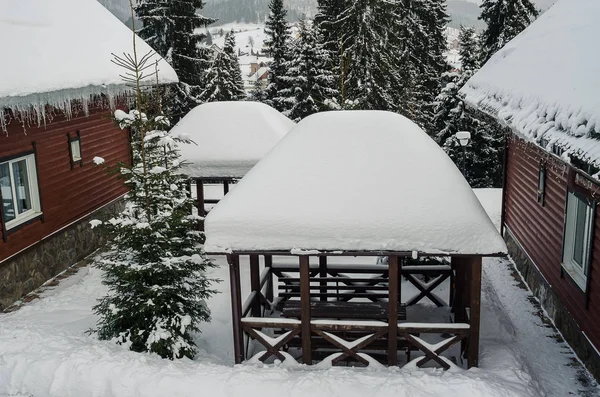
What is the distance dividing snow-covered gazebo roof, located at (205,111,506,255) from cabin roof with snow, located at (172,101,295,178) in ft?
16.0

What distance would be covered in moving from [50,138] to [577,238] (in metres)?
10.3

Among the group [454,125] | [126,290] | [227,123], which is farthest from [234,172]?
[454,125]

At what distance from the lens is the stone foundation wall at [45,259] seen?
1005 centimetres

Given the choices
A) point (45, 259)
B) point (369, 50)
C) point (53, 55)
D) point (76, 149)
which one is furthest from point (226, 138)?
point (369, 50)

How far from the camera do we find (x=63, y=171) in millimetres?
12320

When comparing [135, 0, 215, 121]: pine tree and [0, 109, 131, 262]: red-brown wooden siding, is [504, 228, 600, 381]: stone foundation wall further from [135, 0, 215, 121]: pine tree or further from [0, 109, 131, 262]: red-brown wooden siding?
[135, 0, 215, 121]: pine tree

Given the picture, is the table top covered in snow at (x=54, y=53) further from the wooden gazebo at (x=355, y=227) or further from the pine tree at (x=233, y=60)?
the pine tree at (x=233, y=60)

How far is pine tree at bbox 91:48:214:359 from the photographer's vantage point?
759 cm

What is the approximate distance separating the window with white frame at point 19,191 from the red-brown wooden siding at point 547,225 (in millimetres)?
9602

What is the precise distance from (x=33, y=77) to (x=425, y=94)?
1091 inches

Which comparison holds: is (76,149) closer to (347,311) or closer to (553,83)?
(347,311)

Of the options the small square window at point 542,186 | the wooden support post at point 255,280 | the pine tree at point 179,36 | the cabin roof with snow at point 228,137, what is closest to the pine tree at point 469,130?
the pine tree at point 179,36

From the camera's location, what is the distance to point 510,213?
42.5 ft

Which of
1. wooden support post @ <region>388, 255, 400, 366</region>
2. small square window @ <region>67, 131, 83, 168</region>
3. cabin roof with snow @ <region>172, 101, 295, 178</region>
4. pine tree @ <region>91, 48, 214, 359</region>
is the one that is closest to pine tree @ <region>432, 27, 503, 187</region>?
cabin roof with snow @ <region>172, 101, 295, 178</region>
